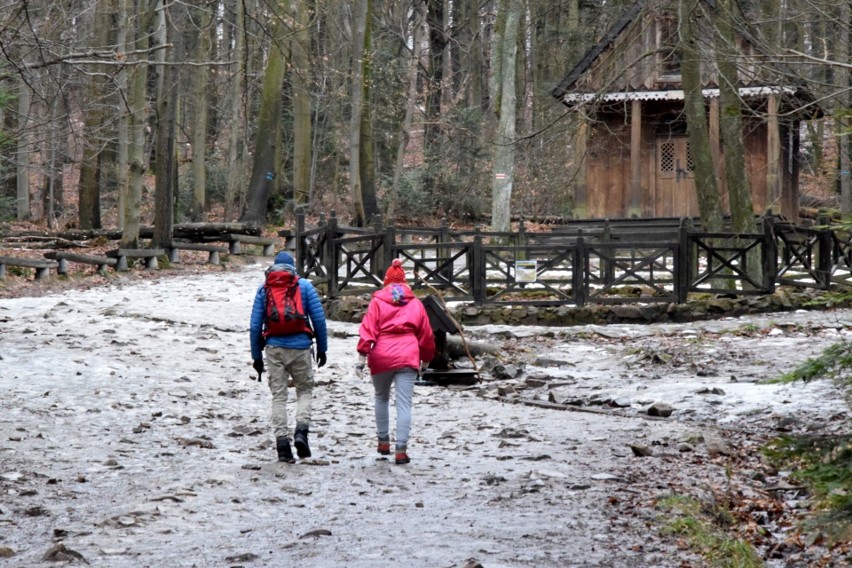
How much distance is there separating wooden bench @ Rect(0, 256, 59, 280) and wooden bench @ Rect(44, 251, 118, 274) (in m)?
0.49

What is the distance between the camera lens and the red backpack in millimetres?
9867

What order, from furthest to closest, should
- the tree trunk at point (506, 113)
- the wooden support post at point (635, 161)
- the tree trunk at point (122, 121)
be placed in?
the wooden support post at point (635, 161)
the tree trunk at point (506, 113)
the tree trunk at point (122, 121)

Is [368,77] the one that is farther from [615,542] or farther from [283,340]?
[615,542]

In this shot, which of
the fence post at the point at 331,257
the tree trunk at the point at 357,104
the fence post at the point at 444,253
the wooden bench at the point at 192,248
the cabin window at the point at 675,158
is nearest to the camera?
the fence post at the point at 331,257

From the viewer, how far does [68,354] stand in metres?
15.6

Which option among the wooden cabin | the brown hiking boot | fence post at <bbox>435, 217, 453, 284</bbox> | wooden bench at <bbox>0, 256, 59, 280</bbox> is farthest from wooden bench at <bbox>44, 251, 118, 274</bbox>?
the brown hiking boot

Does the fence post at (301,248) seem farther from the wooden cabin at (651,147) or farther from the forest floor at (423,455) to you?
the wooden cabin at (651,147)

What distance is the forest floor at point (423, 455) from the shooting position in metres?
6.98

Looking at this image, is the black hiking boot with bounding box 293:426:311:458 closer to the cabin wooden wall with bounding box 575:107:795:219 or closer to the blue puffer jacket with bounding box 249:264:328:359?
the blue puffer jacket with bounding box 249:264:328:359

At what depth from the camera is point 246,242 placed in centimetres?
3375

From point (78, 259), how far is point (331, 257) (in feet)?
28.3

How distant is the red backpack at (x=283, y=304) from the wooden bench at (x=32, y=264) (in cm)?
1649

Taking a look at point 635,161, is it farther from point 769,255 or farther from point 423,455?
point 423,455

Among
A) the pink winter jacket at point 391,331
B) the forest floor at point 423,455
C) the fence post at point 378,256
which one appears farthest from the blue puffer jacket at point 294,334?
the fence post at point 378,256
